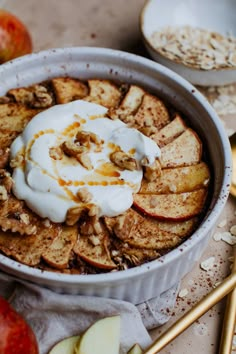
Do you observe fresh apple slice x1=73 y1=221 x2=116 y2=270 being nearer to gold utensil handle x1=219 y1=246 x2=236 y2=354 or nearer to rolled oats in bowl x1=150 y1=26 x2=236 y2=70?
gold utensil handle x1=219 y1=246 x2=236 y2=354

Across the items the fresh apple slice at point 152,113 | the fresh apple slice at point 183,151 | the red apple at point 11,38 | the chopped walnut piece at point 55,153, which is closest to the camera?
the chopped walnut piece at point 55,153

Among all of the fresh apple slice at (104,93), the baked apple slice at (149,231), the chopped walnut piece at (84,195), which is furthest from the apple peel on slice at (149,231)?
the fresh apple slice at (104,93)

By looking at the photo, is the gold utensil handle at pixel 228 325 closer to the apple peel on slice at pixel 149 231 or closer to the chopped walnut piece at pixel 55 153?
the apple peel on slice at pixel 149 231

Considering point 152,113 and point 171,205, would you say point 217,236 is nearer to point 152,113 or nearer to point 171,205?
point 171,205

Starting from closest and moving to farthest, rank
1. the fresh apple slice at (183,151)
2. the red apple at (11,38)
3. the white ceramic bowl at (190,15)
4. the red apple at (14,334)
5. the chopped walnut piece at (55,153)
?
1. the red apple at (14,334)
2. the chopped walnut piece at (55,153)
3. the fresh apple slice at (183,151)
4. the red apple at (11,38)
5. the white ceramic bowl at (190,15)

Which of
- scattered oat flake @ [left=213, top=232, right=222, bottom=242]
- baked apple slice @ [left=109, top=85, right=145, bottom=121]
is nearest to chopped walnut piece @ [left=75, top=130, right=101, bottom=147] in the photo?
baked apple slice @ [left=109, top=85, right=145, bottom=121]
